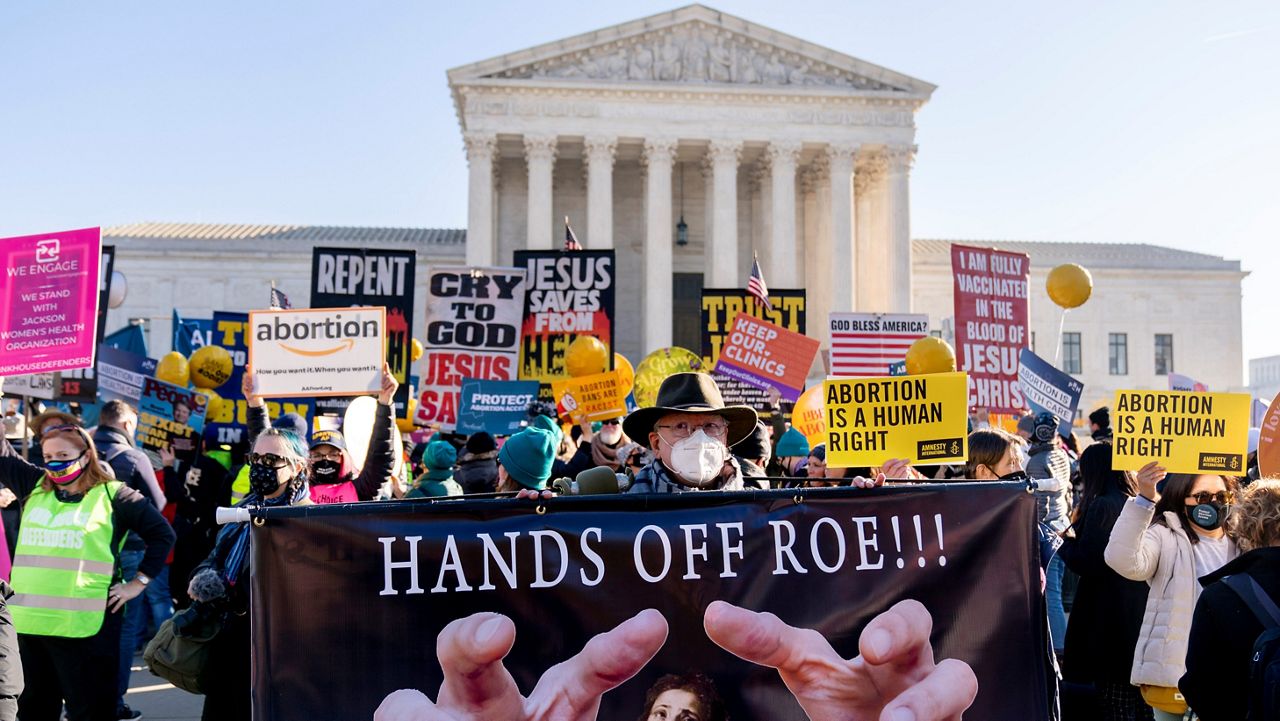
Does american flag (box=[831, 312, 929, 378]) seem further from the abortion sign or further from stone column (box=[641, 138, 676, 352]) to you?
stone column (box=[641, 138, 676, 352])

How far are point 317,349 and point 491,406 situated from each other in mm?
5266

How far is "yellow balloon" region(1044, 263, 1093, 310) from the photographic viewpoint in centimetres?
1422

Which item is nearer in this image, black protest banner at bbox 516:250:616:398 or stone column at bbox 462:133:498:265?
black protest banner at bbox 516:250:616:398

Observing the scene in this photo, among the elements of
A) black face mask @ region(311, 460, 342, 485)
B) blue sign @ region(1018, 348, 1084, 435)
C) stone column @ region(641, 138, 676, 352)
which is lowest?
black face mask @ region(311, 460, 342, 485)

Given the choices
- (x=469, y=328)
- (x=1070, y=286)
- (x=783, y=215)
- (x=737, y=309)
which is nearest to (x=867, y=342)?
(x=1070, y=286)

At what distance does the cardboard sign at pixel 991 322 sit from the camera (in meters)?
13.5

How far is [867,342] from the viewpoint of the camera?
15.7 metres

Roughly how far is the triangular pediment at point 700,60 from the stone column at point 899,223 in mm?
2426

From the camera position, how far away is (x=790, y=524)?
4.03 metres

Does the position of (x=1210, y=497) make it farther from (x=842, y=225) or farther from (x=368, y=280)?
(x=842, y=225)

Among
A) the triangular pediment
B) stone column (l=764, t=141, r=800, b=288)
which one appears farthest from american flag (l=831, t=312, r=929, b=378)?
the triangular pediment

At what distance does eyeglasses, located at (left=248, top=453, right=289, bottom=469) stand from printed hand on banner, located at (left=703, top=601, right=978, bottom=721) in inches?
85.1

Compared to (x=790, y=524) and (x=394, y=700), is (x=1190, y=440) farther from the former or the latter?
(x=394, y=700)

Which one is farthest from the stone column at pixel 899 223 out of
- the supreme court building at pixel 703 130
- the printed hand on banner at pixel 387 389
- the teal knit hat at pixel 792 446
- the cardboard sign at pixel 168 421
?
the printed hand on banner at pixel 387 389
